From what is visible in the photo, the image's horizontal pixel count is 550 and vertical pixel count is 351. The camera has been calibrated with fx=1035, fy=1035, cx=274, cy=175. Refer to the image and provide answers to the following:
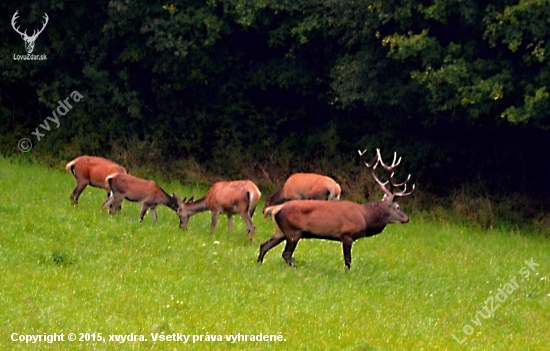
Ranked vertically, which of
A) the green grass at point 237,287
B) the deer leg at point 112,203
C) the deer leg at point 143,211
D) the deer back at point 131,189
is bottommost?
the green grass at point 237,287

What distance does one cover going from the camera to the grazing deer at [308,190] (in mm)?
20672

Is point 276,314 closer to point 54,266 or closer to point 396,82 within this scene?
point 54,266

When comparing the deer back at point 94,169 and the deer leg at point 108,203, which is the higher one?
the deer back at point 94,169

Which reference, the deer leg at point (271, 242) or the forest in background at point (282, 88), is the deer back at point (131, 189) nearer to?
the deer leg at point (271, 242)

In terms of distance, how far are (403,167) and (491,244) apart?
19.0 feet

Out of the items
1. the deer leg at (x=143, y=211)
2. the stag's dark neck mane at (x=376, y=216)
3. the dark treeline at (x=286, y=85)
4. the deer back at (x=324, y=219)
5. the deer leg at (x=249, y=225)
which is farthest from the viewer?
the dark treeline at (x=286, y=85)

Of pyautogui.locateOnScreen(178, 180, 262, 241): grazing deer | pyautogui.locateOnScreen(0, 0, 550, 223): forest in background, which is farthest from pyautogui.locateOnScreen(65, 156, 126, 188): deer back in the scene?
pyautogui.locateOnScreen(0, 0, 550, 223): forest in background

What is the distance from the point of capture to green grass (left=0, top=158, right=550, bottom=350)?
40.6 ft

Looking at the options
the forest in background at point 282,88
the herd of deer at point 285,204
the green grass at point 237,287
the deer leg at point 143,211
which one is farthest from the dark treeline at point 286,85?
the deer leg at point 143,211

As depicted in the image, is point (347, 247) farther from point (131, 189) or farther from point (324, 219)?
point (131, 189)

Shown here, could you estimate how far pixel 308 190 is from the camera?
821 inches

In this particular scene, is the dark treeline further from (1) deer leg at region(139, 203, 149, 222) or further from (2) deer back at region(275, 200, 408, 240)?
(1) deer leg at region(139, 203, 149, 222)

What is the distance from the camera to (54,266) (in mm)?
14445

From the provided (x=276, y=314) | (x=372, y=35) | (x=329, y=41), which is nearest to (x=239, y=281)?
(x=276, y=314)
